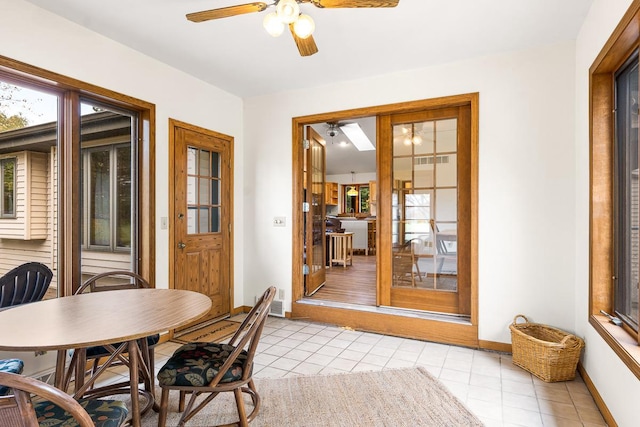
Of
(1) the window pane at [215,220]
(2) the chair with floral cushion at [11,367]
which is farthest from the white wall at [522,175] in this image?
(2) the chair with floral cushion at [11,367]

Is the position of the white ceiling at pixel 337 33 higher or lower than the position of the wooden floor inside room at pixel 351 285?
higher

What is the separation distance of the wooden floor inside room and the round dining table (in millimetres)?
2506

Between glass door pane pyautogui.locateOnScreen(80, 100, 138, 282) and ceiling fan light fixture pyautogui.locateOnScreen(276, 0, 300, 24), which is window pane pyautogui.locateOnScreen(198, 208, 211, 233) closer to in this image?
glass door pane pyautogui.locateOnScreen(80, 100, 138, 282)

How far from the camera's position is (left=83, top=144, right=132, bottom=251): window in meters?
2.90

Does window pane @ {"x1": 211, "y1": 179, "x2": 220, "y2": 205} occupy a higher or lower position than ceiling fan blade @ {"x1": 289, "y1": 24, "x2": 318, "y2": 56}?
lower

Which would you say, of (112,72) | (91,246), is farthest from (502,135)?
(91,246)

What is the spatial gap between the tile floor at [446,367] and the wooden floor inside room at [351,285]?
66 centimetres

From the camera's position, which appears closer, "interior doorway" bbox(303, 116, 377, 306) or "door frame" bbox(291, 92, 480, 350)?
"door frame" bbox(291, 92, 480, 350)

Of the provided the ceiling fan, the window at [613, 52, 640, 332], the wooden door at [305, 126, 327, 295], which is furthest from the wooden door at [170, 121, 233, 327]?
the window at [613, 52, 640, 332]

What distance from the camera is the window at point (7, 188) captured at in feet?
7.65

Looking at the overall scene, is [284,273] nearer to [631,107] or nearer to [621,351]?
[621,351]

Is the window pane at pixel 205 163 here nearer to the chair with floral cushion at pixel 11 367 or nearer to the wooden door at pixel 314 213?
the wooden door at pixel 314 213

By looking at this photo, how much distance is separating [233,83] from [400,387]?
11.0 ft

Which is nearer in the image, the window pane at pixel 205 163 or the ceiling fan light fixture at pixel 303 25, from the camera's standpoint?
the ceiling fan light fixture at pixel 303 25
